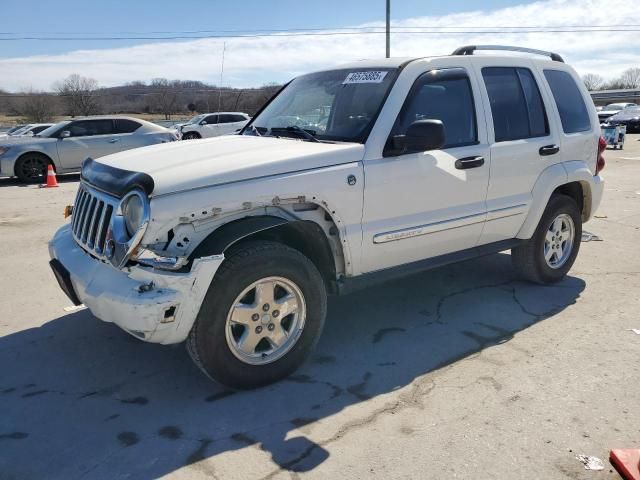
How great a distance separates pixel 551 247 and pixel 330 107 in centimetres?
253

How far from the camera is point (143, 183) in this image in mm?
3061

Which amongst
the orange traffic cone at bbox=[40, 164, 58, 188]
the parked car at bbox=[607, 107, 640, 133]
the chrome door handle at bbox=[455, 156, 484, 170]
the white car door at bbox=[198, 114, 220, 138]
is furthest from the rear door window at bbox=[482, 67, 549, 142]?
the parked car at bbox=[607, 107, 640, 133]

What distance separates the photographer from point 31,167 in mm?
13094

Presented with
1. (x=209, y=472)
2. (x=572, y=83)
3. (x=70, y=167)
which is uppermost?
(x=572, y=83)

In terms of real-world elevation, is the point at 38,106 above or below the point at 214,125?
above

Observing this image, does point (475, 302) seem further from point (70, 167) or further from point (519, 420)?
point (70, 167)

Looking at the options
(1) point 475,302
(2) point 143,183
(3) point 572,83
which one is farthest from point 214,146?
(3) point 572,83

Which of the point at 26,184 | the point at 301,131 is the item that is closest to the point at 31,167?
the point at 26,184

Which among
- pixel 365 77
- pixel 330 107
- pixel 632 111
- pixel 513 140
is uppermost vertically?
pixel 632 111

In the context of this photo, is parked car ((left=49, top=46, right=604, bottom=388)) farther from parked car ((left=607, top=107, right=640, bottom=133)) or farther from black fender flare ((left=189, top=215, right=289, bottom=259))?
parked car ((left=607, top=107, right=640, bottom=133))

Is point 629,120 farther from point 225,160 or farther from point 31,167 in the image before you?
point 225,160

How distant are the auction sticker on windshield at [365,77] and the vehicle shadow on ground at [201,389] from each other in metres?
1.85

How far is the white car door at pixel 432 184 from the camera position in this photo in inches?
147

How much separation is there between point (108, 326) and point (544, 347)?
10.7 ft
